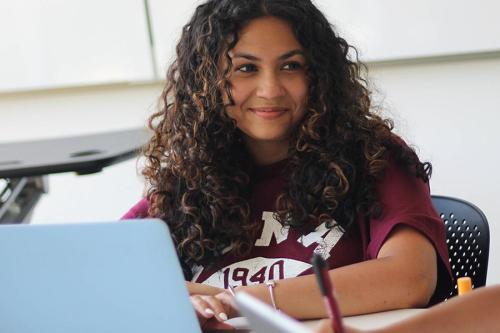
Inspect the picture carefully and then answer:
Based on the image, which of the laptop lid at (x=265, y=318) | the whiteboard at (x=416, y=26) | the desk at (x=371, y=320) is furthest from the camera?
the whiteboard at (x=416, y=26)

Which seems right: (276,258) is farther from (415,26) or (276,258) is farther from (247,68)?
(415,26)

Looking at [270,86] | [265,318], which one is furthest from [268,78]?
[265,318]

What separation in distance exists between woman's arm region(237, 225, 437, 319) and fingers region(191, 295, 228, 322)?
8cm

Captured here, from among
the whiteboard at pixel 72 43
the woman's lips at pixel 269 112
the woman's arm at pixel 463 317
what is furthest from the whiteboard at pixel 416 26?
the woman's arm at pixel 463 317

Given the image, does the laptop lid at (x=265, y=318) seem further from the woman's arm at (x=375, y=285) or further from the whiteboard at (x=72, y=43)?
the whiteboard at (x=72, y=43)

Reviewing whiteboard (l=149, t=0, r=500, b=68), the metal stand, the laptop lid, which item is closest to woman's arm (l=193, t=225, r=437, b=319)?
the laptop lid

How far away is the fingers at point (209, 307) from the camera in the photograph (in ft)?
4.32

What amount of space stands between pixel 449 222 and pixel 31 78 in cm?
204

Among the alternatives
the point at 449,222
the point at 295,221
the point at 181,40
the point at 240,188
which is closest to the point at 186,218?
the point at 240,188

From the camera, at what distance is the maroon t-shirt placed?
156cm

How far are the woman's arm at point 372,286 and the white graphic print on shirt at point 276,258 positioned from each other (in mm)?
119

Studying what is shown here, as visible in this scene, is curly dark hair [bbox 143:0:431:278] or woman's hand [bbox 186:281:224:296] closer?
woman's hand [bbox 186:281:224:296]

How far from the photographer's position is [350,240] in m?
1.63

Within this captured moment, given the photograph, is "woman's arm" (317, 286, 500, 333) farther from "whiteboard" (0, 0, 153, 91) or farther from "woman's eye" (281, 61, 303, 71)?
"whiteboard" (0, 0, 153, 91)
